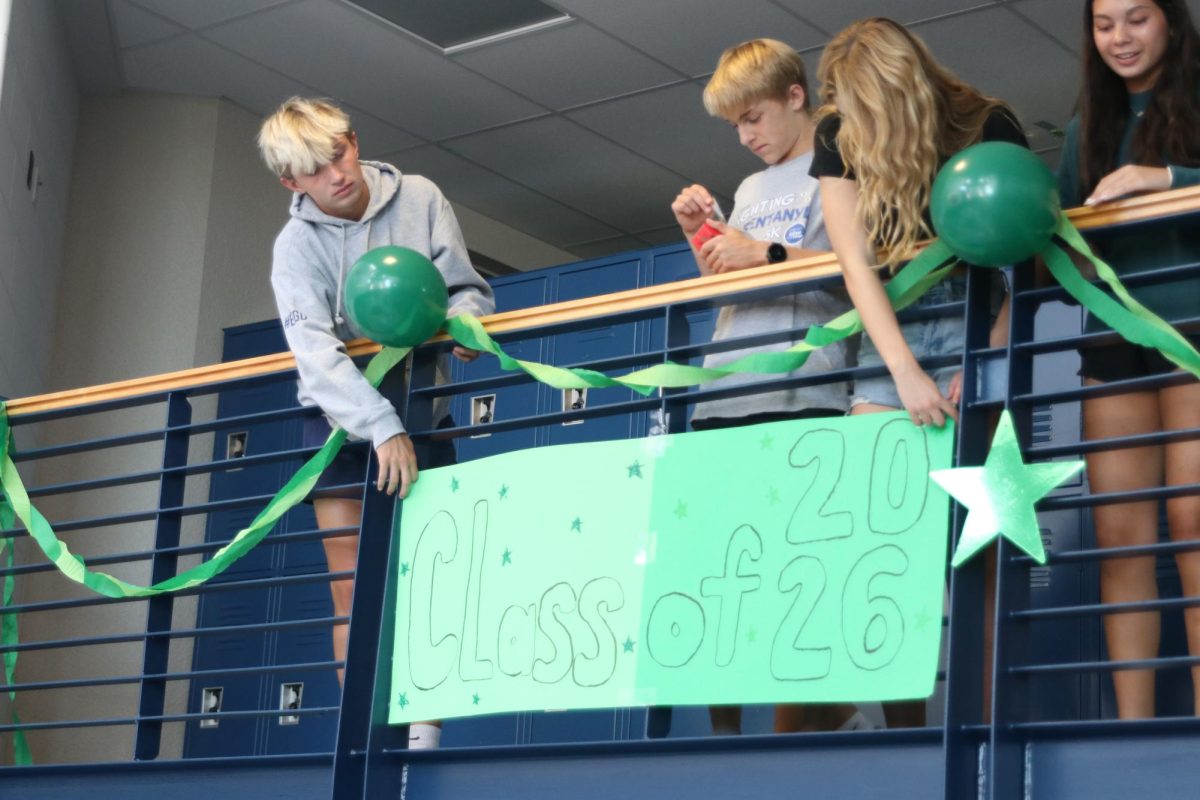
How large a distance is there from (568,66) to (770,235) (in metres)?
3.18

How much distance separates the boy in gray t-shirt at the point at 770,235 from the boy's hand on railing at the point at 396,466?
1.68 ft

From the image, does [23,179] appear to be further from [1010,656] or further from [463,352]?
[1010,656]

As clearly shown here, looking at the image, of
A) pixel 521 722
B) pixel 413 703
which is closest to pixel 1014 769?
pixel 413 703

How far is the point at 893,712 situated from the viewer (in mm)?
2549

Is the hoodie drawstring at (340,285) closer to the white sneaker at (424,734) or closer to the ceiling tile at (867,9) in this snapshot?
the white sneaker at (424,734)

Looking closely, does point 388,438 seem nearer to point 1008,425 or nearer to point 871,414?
point 871,414

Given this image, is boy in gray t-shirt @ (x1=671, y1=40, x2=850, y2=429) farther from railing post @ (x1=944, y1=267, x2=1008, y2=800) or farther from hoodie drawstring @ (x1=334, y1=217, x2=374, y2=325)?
hoodie drawstring @ (x1=334, y1=217, x2=374, y2=325)

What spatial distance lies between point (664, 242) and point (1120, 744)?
5.40 metres

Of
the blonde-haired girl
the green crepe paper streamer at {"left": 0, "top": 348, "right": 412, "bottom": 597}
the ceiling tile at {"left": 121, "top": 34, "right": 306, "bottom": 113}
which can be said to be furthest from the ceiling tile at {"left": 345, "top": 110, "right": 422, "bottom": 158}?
the blonde-haired girl

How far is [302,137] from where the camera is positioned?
3006 millimetres

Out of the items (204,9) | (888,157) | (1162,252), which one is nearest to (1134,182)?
(1162,252)

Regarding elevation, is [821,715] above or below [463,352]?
below

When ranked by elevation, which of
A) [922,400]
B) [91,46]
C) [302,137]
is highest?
[91,46]

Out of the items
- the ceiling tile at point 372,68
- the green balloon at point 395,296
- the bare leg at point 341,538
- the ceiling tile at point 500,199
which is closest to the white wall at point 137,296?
the ceiling tile at point 372,68
